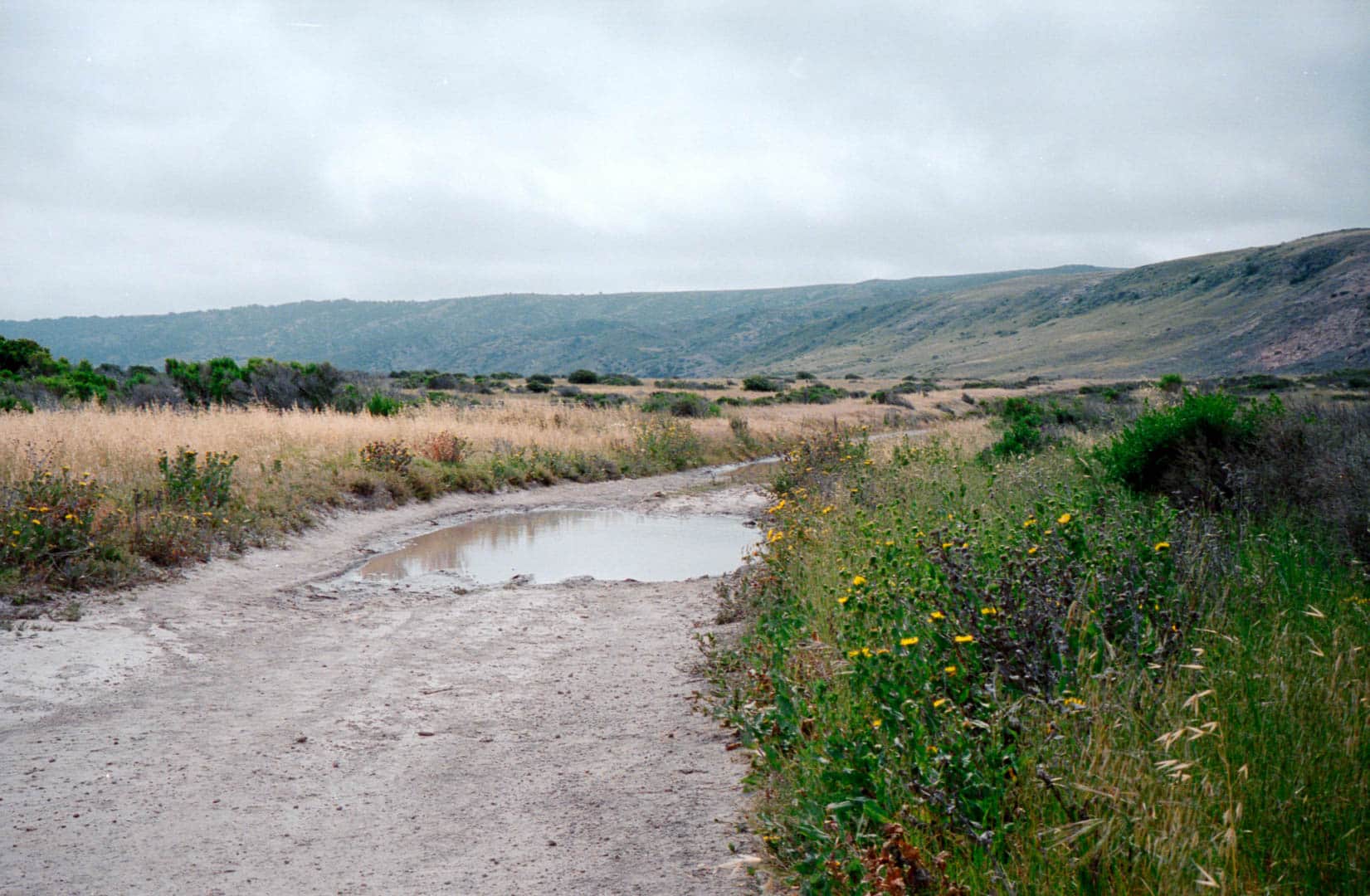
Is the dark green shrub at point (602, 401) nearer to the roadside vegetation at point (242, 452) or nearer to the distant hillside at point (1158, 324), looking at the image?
the roadside vegetation at point (242, 452)

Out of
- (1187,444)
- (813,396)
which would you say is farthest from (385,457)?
(813,396)

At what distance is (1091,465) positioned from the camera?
10992 millimetres

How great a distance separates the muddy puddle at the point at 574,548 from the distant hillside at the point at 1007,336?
250ft

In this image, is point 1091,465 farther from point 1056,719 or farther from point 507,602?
point 1056,719

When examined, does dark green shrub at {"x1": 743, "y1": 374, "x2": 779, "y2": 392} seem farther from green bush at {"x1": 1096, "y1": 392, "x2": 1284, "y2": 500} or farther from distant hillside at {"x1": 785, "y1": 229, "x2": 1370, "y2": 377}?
green bush at {"x1": 1096, "y1": 392, "x2": 1284, "y2": 500}

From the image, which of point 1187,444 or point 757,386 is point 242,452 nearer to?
point 1187,444

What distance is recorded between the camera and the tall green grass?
2896 millimetres

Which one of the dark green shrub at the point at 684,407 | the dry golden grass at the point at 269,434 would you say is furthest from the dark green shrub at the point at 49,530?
the dark green shrub at the point at 684,407

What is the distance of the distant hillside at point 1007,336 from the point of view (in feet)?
294

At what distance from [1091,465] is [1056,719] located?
26.9ft

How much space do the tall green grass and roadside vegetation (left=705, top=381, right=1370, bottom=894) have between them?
0.01 meters

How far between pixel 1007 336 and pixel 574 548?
13663cm

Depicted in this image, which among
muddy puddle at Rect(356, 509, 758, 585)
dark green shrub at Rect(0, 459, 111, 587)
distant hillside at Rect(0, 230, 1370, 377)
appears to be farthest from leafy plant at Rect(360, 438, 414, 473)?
distant hillside at Rect(0, 230, 1370, 377)

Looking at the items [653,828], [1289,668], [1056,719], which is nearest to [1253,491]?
[1289,668]
